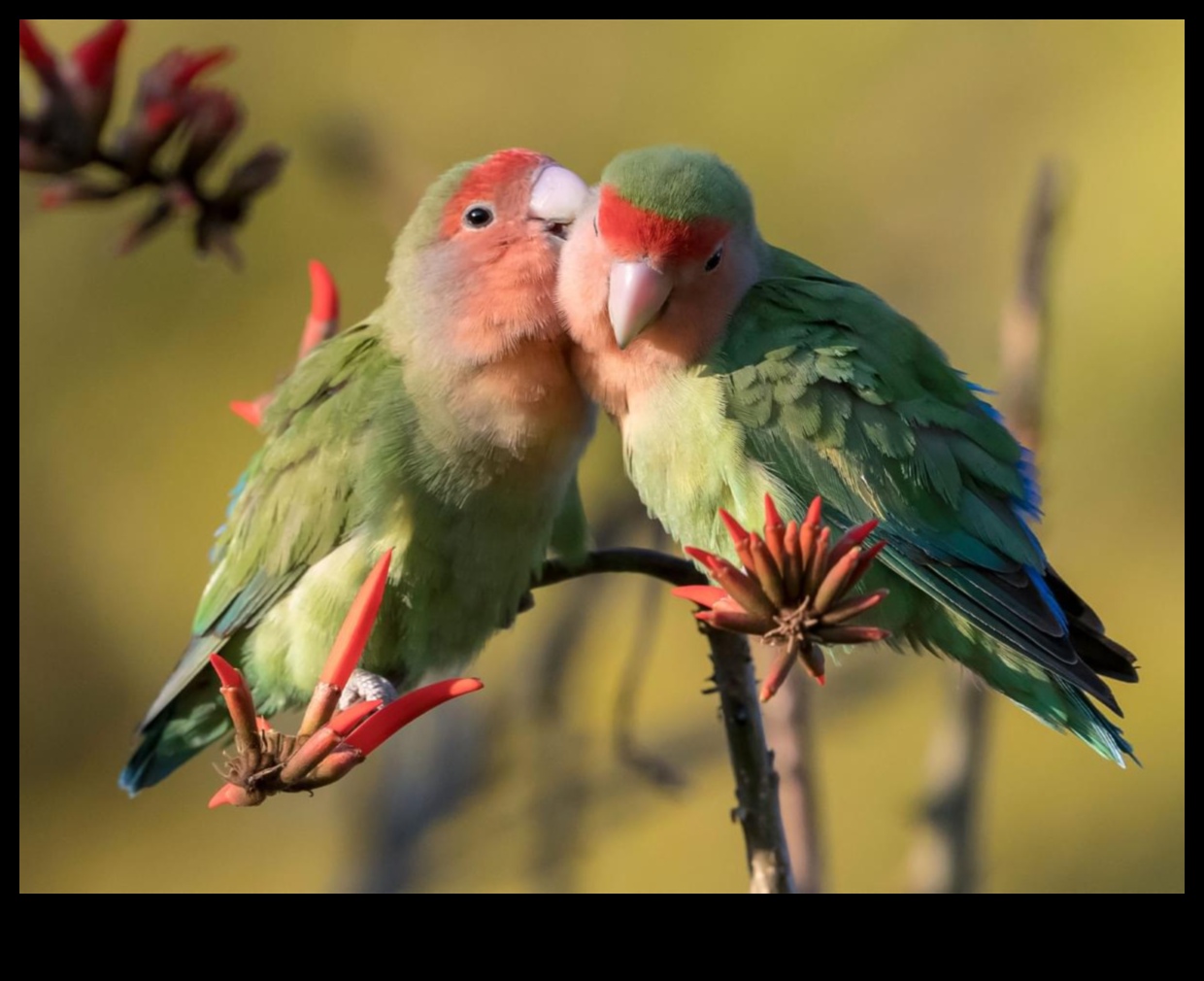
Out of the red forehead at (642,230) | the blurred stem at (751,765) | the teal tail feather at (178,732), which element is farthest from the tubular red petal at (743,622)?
the teal tail feather at (178,732)

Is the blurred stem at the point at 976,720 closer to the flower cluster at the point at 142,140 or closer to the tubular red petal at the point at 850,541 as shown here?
the tubular red petal at the point at 850,541

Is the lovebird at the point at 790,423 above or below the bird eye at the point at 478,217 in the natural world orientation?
below

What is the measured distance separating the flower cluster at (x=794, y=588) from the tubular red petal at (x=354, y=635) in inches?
19.2

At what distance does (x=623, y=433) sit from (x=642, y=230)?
48cm

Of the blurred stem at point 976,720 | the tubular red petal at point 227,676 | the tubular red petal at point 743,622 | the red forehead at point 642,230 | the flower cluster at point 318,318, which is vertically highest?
the red forehead at point 642,230

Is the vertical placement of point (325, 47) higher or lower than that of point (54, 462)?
higher

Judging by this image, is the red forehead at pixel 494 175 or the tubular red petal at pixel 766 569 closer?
the tubular red petal at pixel 766 569

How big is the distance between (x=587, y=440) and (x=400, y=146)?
2291 mm

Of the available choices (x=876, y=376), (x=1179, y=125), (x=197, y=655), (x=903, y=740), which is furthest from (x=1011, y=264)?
(x=197, y=655)

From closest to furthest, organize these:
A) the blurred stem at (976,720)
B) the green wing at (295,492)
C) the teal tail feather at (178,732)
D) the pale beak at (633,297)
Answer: the pale beak at (633,297)
the green wing at (295,492)
the teal tail feather at (178,732)
the blurred stem at (976,720)

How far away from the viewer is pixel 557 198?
116 inches

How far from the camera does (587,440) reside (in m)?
3.17

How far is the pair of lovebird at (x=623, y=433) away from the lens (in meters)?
2.81

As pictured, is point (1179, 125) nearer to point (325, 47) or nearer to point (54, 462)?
point (325, 47)
